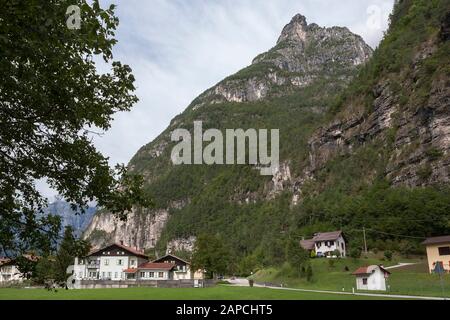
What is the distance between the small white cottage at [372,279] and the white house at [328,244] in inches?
1696

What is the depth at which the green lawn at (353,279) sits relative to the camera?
40619 millimetres

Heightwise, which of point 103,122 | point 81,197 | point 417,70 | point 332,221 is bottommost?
point 81,197

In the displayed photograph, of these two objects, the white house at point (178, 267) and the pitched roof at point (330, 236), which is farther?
the white house at point (178, 267)

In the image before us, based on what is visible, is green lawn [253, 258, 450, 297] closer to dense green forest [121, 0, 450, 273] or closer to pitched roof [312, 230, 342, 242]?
dense green forest [121, 0, 450, 273]

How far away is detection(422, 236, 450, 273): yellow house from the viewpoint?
5697cm

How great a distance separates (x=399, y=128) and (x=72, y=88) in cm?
11227

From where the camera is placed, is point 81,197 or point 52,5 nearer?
point 52,5

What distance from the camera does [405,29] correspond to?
14000 cm

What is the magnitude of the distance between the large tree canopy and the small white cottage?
41.2 m

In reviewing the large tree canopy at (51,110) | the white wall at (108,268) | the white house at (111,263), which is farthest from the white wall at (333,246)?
the large tree canopy at (51,110)

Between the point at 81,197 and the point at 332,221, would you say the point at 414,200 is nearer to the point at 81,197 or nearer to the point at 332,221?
the point at 332,221

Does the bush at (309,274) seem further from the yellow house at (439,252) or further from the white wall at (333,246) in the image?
the white wall at (333,246)
